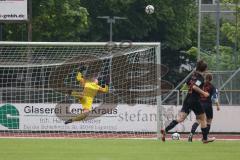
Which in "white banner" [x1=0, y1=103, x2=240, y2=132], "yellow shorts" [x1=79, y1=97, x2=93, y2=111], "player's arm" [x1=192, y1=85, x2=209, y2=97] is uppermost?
"player's arm" [x1=192, y1=85, x2=209, y2=97]

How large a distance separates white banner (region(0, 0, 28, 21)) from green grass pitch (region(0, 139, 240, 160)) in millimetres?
9702

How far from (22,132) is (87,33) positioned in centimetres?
2892

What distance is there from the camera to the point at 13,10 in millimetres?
28906

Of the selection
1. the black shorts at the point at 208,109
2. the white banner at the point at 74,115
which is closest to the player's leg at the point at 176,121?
the black shorts at the point at 208,109

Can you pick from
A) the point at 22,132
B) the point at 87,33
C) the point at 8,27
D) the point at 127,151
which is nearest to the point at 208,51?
the point at 8,27

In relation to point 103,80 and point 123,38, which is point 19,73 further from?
point 123,38

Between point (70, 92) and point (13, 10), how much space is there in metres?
3.46

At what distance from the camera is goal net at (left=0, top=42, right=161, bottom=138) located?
26.9m

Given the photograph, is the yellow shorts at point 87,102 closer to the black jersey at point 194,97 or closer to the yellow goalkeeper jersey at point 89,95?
the yellow goalkeeper jersey at point 89,95

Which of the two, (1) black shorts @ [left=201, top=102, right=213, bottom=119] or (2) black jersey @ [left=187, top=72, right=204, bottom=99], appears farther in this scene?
(1) black shorts @ [left=201, top=102, right=213, bottom=119]

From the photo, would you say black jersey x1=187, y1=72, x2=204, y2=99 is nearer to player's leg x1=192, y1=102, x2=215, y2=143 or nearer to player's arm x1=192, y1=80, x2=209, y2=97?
player's arm x1=192, y1=80, x2=209, y2=97

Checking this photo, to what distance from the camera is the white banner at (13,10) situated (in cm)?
2873

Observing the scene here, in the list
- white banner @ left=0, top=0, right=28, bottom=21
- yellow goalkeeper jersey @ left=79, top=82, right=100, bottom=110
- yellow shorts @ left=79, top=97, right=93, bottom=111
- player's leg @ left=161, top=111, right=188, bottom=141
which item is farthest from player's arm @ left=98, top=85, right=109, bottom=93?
player's leg @ left=161, top=111, right=188, bottom=141

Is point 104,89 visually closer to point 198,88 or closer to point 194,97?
point 194,97
